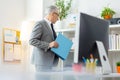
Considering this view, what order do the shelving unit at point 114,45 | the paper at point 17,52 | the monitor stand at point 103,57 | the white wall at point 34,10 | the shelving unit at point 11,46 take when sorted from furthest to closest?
the white wall at point 34,10 < the paper at point 17,52 < the shelving unit at point 11,46 < the shelving unit at point 114,45 < the monitor stand at point 103,57

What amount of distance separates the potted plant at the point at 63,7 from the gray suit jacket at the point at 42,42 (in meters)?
1.49

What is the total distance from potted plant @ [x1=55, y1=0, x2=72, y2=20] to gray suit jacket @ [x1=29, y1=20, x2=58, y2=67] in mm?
1490

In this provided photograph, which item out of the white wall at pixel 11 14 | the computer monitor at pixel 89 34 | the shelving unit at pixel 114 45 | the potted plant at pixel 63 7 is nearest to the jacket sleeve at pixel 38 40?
the computer monitor at pixel 89 34

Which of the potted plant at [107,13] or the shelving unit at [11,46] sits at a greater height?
the potted plant at [107,13]

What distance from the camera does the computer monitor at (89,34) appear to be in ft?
4.72

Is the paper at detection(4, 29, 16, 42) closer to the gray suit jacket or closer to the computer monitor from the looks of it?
the gray suit jacket

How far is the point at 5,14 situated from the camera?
3.71 metres

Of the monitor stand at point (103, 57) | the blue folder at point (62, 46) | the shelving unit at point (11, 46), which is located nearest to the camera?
the monitor stand at point (103, 57)

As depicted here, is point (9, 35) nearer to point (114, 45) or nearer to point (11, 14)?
point (11, 14)

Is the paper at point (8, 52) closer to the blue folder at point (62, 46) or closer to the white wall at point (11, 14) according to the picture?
the white wall at point (11, 14)

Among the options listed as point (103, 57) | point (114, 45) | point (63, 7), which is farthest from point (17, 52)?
point (103, 57)

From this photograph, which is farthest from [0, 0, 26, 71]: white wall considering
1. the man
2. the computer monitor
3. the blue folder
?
the computer monitor

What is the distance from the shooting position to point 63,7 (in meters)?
3.89

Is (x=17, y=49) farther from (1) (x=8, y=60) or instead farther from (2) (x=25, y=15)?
(2) (x=25, y=15)
